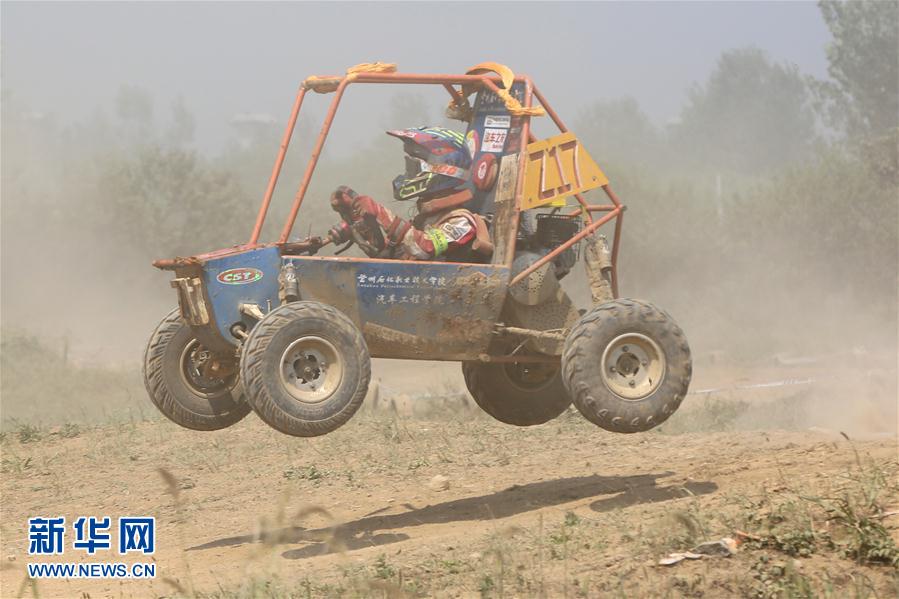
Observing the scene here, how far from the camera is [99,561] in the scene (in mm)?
8961

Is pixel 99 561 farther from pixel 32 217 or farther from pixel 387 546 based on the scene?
pixel 32 217

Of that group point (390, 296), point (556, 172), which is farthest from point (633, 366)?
point (390, 296)

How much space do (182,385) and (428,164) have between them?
96.1 inches

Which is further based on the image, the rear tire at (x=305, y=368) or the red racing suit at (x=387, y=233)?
the red racing suit at (x=387, y=233)

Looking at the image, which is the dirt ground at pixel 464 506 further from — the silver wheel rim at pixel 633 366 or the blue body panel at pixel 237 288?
the blue body panel at pixel 237 288

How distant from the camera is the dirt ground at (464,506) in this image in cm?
672

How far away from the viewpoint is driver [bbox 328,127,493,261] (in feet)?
29.3

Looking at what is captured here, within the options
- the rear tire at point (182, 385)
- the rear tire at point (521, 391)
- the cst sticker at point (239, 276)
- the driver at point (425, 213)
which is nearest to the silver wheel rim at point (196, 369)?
the rear tire at point (182, 385)

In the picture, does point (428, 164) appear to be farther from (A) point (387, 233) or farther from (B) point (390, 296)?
(B) point (390, 296)

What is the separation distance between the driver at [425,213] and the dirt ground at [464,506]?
2016 millimetres

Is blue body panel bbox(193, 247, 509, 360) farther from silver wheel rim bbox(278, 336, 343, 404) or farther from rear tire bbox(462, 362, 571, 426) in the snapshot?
rear tire bbox(462, 362, 571, 426)

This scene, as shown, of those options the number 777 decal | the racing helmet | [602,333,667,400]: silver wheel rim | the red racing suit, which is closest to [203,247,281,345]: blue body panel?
the red racing suit

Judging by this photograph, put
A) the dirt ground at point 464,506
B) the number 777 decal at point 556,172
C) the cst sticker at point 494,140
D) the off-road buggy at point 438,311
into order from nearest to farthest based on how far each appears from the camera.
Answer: the dirt ground at point 464,506
the off-road buggy at point 438,311
the number 777 decal at point 556,172
the cst sticker at point 494,140

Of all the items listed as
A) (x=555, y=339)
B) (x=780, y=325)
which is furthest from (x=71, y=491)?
(x=780, y=325)
